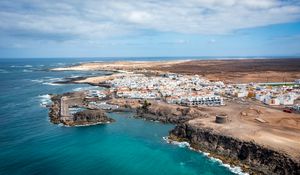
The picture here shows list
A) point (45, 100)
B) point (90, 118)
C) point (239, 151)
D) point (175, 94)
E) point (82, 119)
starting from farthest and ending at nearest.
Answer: point (45, 100), point (175, 94), point (90, 118), point (82, 119), point (239, 151)

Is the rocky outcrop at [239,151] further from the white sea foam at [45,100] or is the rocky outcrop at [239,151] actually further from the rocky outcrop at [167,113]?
the white sea foam at [45,100]

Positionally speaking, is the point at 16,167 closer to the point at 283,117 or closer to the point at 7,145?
the point at 7,145

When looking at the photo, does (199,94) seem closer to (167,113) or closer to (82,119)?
(167,113)

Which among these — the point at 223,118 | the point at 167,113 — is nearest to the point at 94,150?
the point at 223,118

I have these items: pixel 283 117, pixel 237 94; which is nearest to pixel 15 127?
pixel 283 117

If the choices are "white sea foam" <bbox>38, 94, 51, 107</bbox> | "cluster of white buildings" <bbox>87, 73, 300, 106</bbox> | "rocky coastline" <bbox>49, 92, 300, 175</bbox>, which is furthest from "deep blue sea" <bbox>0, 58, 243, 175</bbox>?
"cluster of white buildings" <bbox>87, 73, 300, 106</bbox>

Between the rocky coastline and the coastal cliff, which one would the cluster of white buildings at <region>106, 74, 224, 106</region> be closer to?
the rocky coastline
